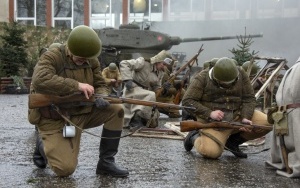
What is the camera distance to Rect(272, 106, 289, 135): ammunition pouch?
6426mm

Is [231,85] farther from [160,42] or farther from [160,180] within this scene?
[160,42]

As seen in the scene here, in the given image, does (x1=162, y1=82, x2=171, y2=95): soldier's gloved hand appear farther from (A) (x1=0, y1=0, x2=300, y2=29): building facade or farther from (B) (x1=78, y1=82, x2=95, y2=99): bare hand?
(A) (x1=0, y1=0, x2=300, y2=29): building facade

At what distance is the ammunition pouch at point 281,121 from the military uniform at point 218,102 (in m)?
0.99

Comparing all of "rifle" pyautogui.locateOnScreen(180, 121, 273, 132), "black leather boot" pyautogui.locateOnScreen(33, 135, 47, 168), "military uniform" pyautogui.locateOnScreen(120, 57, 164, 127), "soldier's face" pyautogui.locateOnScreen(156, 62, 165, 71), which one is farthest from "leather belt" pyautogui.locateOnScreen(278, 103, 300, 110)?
"soldier's face" pyautogui.locateOnScreen(156, 62, 165, 71)

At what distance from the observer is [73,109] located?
6273 millimetres

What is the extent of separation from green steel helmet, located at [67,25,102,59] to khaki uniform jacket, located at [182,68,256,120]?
1.87m

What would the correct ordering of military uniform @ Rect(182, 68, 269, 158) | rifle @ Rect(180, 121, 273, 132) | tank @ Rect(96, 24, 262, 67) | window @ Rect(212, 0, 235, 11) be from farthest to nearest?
window @ Rect(212, 0, 235, 11)
tank @ Rect(96, 24, 262, 67)
military uniform @ Rect(182, 68, 269, 158)
rifle @ Rect(180, 121, 273, 132)

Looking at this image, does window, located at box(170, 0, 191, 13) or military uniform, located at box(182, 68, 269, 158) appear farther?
window, located at box(170, 0, 191, 13)

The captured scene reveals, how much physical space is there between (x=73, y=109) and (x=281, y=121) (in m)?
2.07

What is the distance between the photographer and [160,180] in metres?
6.07

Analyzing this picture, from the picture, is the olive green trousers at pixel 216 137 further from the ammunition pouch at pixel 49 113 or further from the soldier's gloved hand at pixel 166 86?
the soldier's gloved hand at pixel 166 86

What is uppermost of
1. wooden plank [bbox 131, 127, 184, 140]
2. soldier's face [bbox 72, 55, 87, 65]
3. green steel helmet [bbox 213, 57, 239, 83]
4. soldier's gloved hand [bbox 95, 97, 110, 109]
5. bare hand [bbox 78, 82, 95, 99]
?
soldier's face [bbox 72, 55, 87, 65]

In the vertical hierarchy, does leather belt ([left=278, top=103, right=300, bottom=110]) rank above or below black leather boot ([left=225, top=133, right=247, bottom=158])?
above

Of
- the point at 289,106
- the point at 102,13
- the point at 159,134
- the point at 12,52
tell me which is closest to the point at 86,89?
the point at 289,106
